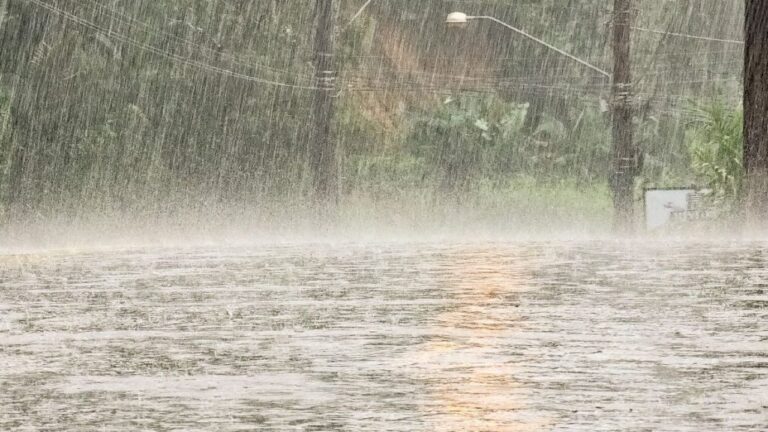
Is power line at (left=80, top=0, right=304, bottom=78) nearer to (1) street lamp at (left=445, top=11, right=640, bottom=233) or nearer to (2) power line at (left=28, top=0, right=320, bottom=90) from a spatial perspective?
(2) power line at (left=28, top=0, right=320, bottom=90)

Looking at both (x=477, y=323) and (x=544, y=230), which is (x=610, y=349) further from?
(x=544, y=230)

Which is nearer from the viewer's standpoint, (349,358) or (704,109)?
(349,358)

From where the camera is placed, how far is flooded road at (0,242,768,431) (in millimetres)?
8859

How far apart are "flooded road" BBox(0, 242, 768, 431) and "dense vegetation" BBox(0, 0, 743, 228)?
14711 mm

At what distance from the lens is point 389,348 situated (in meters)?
12.0

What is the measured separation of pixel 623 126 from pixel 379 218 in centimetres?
770

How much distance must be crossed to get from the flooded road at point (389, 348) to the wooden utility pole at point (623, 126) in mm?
12586

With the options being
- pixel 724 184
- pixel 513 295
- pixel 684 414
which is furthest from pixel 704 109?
pixel 684 414

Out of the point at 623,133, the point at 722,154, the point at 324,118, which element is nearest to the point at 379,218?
the point at 324,118

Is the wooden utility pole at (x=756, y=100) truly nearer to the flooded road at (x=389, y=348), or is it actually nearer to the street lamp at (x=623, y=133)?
the flooded road at (x=389, y=348)

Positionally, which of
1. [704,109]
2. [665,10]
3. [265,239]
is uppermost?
[665,10]

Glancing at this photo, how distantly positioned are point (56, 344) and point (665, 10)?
52124 mm

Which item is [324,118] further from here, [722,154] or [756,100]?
[756,100]

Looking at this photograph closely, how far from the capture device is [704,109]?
3409cm
